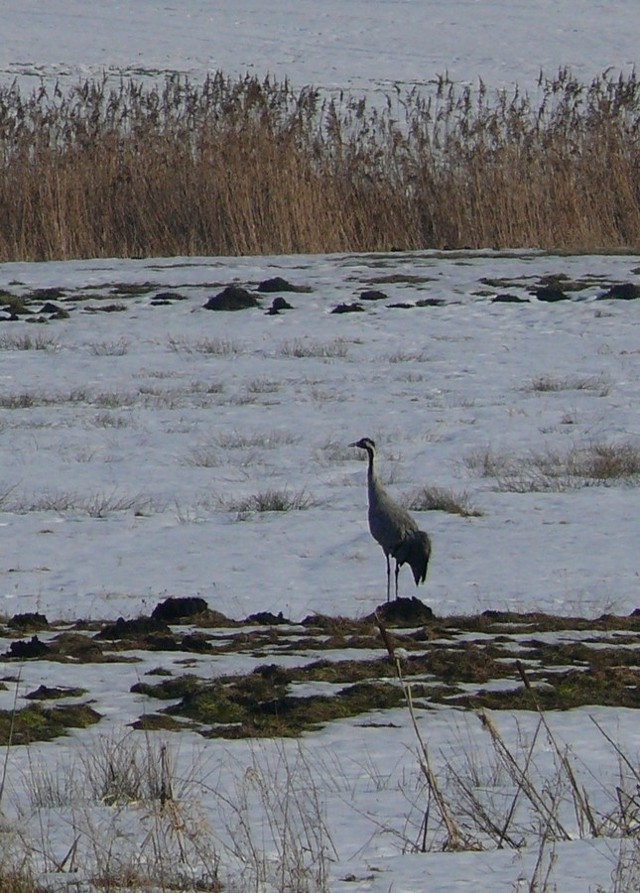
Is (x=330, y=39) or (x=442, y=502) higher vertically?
(x=330, y=39)

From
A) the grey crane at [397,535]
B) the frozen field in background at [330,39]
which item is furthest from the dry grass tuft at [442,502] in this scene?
the frozen field in background at [330,39]

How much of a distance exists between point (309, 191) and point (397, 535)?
1039cm

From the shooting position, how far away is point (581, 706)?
16.1 ft

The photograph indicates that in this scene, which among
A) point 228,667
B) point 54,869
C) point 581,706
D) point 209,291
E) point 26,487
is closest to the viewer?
point 54,869

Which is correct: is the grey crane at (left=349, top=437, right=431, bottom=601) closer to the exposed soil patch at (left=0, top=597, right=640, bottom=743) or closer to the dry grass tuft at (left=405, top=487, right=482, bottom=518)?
the exposed soil patch at (left=0, top=597, right=640, bottom=743)

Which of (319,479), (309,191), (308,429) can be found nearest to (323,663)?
(319,479)

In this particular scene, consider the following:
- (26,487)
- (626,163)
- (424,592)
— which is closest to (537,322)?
(626,163)

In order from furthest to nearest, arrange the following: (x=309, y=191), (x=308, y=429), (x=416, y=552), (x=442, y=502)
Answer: (x=309, y=191) < (x=308, y=429) < (x=442, y=502) < (x=416, y=552)

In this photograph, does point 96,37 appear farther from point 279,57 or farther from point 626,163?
point 626,163

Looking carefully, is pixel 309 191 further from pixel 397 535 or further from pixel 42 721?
pixel 42 721

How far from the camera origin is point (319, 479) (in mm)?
8891

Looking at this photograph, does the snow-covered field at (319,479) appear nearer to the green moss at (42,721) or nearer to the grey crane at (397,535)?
the green moss at (42,721)

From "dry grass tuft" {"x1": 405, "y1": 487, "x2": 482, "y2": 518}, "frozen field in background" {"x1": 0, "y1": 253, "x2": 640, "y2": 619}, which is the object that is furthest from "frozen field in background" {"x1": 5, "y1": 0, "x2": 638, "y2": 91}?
"dry grass tuft" {"x1": 405, "y1": 487, "x2": 482, "y2": 518}

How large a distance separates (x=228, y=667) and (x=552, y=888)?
2487 millimetres
